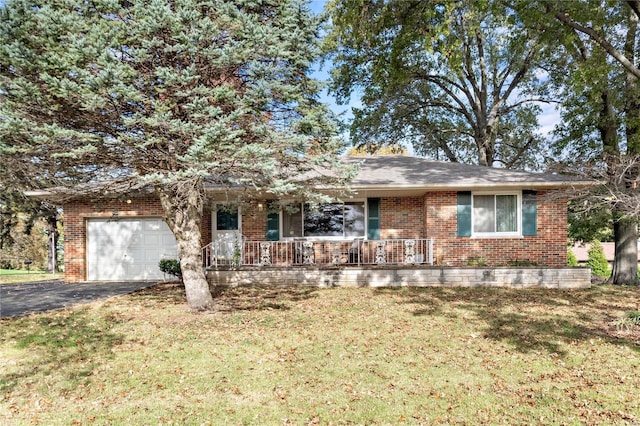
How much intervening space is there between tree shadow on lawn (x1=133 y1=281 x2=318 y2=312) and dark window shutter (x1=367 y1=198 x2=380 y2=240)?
2973 millimetres

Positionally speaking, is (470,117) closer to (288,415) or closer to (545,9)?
(545,9)

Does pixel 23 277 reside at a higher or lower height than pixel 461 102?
lower

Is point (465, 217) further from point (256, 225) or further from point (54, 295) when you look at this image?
point (54, 295)

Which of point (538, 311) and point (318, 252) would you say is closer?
point (538, 311)

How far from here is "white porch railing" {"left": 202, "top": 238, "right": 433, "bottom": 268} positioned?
11594 millimetres

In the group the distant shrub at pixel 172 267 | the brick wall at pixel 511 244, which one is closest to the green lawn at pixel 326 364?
the distant shrub at pixel 172 267

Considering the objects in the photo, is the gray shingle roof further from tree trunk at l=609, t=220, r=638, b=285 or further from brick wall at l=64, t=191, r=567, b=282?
tree trunk at l=609, t=220, r=638, b=285

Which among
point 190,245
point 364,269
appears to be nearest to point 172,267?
point 190,245

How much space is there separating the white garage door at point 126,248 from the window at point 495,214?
9.91 metres

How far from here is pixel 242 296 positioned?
955 centimetres

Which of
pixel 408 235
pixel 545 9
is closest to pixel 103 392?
pixel 408 235

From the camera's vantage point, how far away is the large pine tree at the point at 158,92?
5.73 m

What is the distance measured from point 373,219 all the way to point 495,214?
3.74 m

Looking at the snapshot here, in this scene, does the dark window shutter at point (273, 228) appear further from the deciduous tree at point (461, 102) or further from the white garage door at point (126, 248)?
the deciduous tree at point (461, 102)
